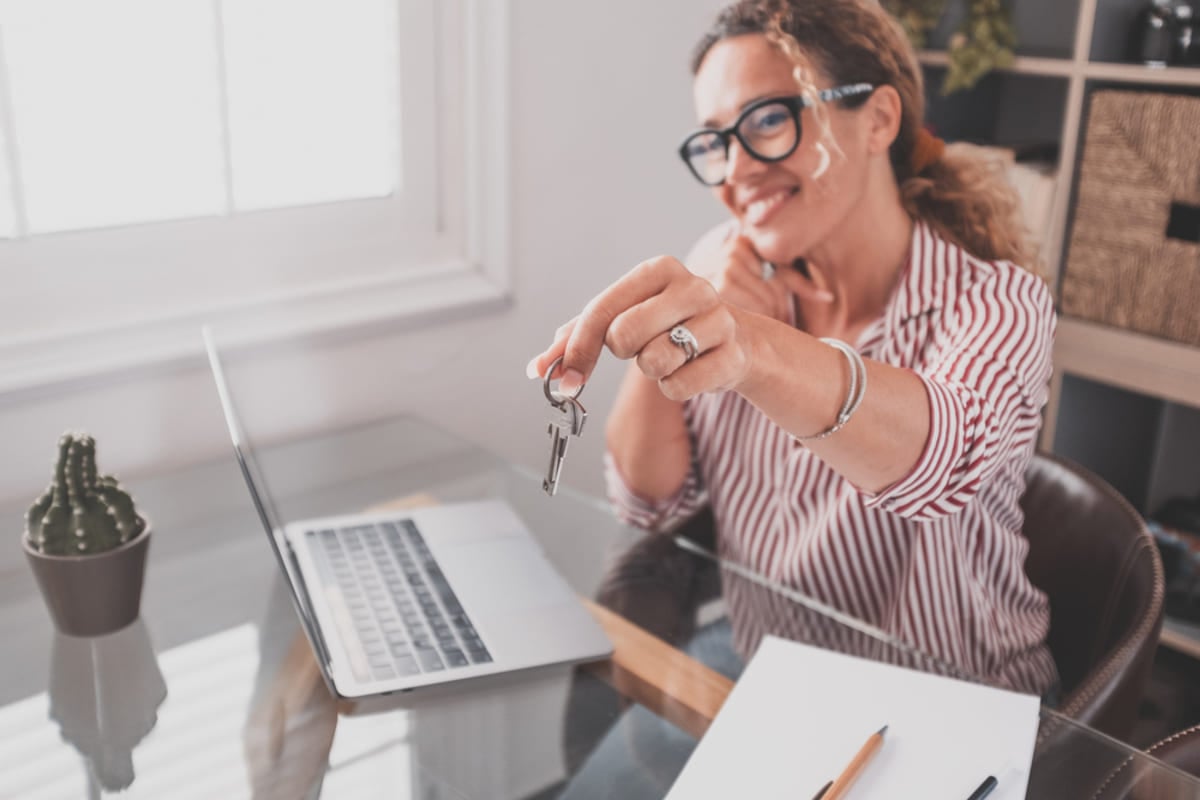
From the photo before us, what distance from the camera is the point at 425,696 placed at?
3.09 feet

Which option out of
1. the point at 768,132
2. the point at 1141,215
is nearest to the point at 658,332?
the point at 768,132

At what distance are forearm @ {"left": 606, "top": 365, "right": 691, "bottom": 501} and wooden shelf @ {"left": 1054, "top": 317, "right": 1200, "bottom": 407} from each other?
3.43ft

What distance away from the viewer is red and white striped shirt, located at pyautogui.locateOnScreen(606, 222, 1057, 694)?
106cm

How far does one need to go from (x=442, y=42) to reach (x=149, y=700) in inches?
39.2

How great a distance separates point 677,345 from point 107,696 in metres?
0.58

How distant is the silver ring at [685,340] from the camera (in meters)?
0.79

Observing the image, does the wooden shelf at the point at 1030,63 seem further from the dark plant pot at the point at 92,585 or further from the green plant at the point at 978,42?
the dark plant pot at the point at 92,585

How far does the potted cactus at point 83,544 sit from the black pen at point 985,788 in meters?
0.74

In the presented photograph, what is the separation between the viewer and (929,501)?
1010 mm

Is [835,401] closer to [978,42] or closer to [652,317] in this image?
[652,317]

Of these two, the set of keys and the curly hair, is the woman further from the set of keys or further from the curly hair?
the set of keys

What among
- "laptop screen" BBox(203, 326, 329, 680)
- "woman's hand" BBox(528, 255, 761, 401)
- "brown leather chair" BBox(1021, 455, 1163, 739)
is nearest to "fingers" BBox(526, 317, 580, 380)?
"woman's hand" BBox(528, 255, 761, 401)

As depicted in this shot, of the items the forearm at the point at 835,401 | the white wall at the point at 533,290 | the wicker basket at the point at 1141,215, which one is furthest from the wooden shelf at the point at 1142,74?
the forearm at the point at 835,401

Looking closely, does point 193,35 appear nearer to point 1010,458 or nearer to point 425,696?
point 425,696
